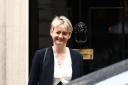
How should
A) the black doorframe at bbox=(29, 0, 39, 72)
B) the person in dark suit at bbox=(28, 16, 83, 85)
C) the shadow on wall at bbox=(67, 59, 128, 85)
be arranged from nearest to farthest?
1. the shadow on wall at bbox=(67, 59, 128, 85)
2. the person in dark suit at bbox=(28, 16, 83, 85)
3. the black doorframe at bbox=(29, 0, 39, 72)

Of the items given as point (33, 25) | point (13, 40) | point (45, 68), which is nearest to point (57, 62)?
point (45, 68)

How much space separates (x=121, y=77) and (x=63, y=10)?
229 inches

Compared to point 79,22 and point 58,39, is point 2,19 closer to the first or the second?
point 79,22

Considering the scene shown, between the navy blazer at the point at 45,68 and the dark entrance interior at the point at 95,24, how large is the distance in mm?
3846

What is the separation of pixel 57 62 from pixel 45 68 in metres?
0.11

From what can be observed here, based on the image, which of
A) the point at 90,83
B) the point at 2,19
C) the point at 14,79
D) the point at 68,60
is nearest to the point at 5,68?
the point at 14,79

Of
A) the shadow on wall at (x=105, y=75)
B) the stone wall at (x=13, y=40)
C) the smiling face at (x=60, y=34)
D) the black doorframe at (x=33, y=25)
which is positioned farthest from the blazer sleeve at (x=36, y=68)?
the black doorframe at (x=33, y=25)

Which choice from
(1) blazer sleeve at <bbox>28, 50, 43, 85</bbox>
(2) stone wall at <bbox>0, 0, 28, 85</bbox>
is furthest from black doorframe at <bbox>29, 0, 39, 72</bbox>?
(1) blazer sleeve at <bbox>28, 50, 43, 85</bbox>

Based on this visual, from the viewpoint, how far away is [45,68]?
4.47 metres

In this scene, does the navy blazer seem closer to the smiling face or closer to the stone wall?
the smiling face

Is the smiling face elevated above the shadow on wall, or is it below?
above

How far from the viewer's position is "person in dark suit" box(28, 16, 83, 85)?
4426 millimetres

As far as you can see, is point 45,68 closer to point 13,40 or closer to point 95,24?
point 13,40

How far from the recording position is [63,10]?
845cm
